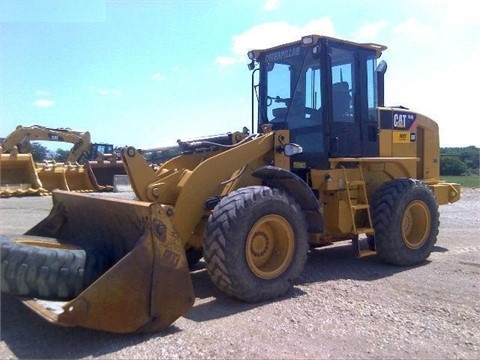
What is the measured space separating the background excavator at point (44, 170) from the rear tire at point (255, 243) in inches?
555

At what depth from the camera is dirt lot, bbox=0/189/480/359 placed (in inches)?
166

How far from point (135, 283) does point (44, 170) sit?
15.9 meters

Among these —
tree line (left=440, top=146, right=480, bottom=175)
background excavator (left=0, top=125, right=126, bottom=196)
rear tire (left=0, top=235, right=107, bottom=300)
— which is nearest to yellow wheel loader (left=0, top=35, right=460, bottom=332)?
rear tire (left=0, top=235, right=107, bottom=300)

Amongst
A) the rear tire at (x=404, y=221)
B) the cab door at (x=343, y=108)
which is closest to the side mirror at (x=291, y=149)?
the cab door at (x=343, y=108)

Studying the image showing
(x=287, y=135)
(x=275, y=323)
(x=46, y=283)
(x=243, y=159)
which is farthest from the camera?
(x=287, y=135)

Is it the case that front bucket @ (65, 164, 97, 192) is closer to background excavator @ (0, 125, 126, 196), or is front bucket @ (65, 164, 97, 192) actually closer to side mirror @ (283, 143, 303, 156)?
background excavator @ (0, 125, 126, 196)

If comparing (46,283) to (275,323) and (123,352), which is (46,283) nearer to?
(123,352)

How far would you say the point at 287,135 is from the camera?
6.71 meters

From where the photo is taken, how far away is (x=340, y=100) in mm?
7355

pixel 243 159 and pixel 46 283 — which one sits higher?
pixel 243 159

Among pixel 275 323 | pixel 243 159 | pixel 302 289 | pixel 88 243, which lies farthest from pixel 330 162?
pixel 88 243

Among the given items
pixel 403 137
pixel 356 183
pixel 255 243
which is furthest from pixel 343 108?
pixel 255 243

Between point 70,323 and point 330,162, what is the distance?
412 centimetres

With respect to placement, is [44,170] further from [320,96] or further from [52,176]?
[320,96]
